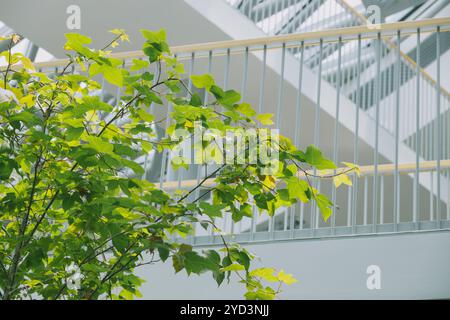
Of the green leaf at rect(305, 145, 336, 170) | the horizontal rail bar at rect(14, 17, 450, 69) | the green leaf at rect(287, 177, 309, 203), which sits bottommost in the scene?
the green leaf at rect(287, 177, 309, 203)

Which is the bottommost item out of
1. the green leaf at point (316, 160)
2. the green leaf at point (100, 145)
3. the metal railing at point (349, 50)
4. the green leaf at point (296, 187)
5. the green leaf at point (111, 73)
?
the green leaf at point (296, 187)

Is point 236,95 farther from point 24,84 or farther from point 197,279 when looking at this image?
point 197,279

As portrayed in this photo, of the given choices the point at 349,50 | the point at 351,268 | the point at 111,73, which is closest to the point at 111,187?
the point at 111,73

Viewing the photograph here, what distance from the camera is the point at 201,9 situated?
21.5 feet

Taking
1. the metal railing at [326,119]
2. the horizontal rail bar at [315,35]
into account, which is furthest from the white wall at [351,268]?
Answer: the horizontal rail bar at [315,35]

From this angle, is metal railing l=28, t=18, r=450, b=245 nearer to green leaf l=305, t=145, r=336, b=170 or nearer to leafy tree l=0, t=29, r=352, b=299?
leafy tree l=0, t=29, r=352, b=299

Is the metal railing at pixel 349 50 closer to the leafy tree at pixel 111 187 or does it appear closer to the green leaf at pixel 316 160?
the leafy tree at pixel 111 187

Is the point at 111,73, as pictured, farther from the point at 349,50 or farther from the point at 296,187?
the point at 349,50

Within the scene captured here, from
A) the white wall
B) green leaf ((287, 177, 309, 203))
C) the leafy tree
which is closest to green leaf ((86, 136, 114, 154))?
the leafy tree

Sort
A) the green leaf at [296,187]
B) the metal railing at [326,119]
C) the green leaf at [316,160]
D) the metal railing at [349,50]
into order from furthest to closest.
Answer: the metal railing at [349,50]
the metal railing at [326,119]
the green leaf at [296,187]
the green leaf at [316,160]

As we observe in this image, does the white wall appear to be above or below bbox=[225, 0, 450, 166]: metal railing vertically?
below

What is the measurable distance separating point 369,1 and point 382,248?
611 cm
